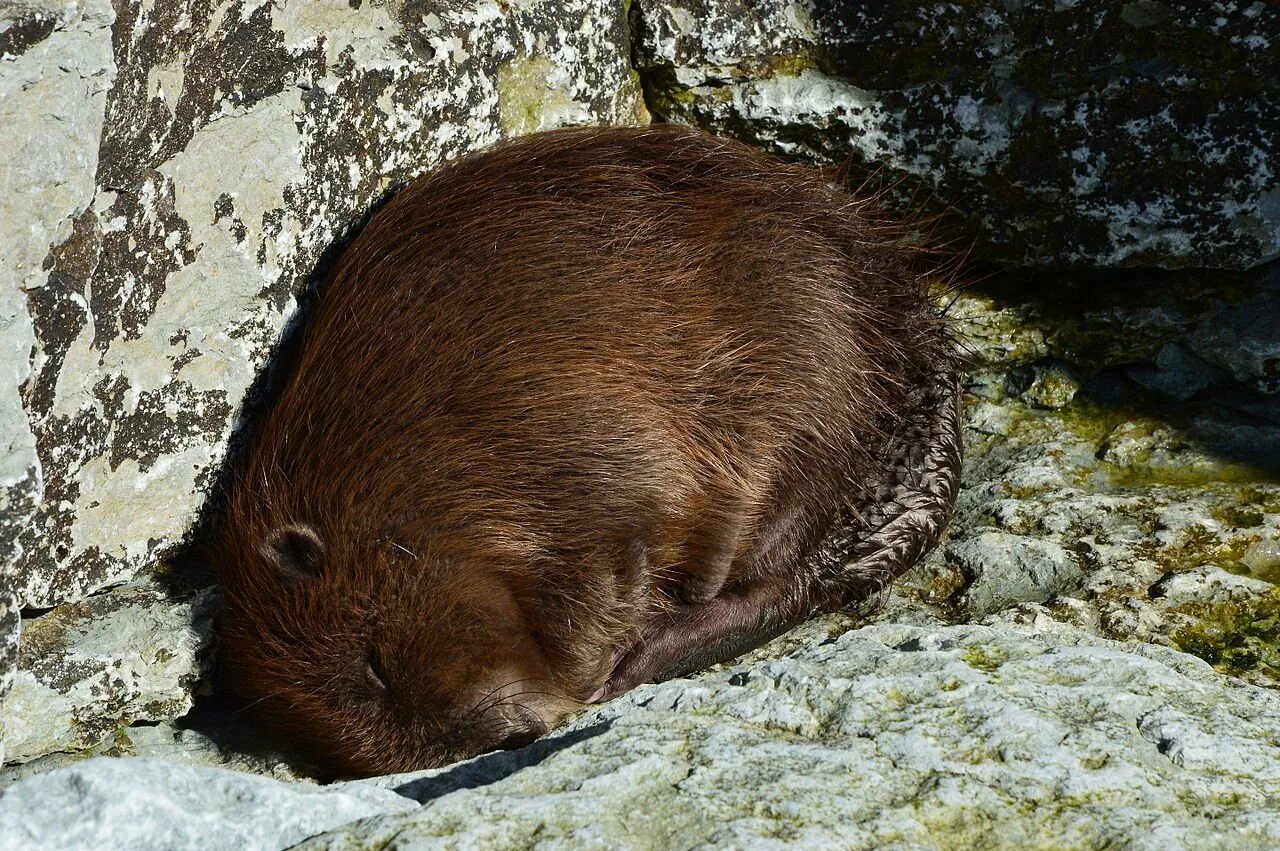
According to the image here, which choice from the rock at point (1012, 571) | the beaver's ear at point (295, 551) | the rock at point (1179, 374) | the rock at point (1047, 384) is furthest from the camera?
the rock at point (1047, 384)

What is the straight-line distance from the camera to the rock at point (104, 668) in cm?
276

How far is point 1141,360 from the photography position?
12.1 feet

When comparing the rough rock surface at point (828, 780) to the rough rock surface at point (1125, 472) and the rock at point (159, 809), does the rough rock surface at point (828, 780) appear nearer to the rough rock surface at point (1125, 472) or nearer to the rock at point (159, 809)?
the rock at point (159, 809)

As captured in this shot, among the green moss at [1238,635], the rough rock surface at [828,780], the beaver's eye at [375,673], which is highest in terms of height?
the rough rock surface at [828,780]

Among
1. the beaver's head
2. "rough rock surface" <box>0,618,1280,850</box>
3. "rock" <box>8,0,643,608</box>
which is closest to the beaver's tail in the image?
the beaver's head

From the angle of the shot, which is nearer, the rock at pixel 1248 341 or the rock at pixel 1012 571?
the rock at pixel 1012 571

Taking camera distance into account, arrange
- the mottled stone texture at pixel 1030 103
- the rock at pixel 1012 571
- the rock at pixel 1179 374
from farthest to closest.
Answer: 1. the rock at pixel 1179 374
2. the mottled stone texture at pixel 1030 103
3. the rock at pixel 1012 571

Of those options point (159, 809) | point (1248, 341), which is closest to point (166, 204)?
point (159, 809)

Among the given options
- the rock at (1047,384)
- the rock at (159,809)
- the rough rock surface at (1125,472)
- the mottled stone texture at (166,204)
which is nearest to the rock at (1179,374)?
the rough rock surface at (1125,472)

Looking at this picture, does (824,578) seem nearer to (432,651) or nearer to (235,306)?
(432,651)

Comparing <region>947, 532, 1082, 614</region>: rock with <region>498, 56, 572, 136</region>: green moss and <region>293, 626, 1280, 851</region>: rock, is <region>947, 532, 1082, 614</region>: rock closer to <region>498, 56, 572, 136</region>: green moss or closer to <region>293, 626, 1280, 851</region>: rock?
<region>293, 626, 1280, 851</region>: rock

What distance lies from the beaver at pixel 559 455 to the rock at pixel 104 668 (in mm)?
119

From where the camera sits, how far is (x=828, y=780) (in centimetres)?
188

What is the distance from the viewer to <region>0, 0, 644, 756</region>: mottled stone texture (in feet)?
7.47
